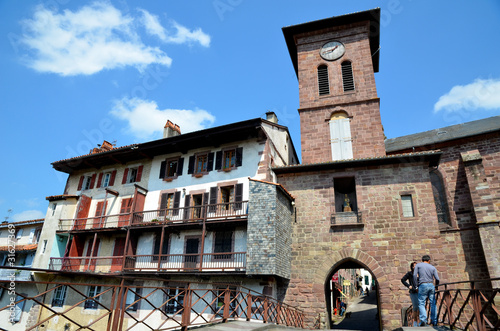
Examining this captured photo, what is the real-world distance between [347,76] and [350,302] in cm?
2354

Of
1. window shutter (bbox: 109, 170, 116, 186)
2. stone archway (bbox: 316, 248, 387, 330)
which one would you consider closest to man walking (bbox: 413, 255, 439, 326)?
stone archway (bbox: 316, 248, 387, 330)

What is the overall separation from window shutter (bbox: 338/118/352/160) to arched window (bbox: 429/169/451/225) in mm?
4537

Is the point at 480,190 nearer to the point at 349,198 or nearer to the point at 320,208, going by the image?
the point at 349,198

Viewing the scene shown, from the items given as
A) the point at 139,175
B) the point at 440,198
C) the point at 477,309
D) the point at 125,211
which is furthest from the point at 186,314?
the point at 440,198

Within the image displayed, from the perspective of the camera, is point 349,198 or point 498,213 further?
point 349,198

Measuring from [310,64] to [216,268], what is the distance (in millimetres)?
13846

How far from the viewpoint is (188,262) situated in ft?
56.1

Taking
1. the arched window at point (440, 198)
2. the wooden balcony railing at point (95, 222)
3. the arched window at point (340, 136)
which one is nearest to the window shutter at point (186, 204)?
the wooden balcony railing at point (95, 222)

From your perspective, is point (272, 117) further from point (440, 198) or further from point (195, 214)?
point (440, 198)

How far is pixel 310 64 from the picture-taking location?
21328 mm

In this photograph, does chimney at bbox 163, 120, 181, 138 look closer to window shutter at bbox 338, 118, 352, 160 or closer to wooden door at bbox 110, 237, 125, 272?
wooden door at bbox 110, 237, 125, 272

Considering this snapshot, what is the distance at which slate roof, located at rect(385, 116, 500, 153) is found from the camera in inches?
703

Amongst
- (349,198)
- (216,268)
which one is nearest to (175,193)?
(216,268)

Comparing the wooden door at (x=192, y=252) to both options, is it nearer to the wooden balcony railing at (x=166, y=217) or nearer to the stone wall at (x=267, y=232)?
the wooden balcony railing at (x=166, y=217)
